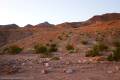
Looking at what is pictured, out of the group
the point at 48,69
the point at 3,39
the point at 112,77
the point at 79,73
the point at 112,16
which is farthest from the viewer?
the point at 112,16

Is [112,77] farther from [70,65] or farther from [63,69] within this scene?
[70,65]

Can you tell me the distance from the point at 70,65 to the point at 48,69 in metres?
1.70

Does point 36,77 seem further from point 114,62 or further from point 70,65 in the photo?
point 114,62

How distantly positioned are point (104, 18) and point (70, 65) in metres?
92.9

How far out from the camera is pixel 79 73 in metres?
14.5

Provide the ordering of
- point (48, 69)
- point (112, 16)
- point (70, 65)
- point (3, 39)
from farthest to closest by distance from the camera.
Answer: point (112, 16), point (3, 39), point (70, 65), point (48, 69)

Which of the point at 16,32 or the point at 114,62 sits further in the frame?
the point at 16,32

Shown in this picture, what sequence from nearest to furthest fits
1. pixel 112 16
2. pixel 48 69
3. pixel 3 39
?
pixel 48 69, pixel 3 39, pixel 112 16

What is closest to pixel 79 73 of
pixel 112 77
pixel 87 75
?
pixel 87 75

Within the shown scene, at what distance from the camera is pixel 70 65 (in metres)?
16.9

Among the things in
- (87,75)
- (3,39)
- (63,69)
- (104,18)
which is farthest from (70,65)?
(104,18)

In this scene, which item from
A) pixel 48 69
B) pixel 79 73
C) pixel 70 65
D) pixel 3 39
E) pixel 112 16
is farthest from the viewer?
pixel 112 16

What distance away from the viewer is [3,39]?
8281 centimetres

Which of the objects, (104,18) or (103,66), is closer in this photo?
(103,66)
